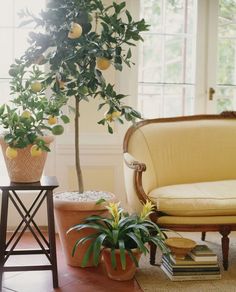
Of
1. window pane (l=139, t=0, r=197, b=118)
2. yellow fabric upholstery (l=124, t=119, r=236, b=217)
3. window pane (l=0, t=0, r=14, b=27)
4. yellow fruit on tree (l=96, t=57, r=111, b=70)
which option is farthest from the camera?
window pane (l=139, t=0, r=197, b=118)

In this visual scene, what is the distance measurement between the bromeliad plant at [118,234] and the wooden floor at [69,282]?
115mm

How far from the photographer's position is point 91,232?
112 inches

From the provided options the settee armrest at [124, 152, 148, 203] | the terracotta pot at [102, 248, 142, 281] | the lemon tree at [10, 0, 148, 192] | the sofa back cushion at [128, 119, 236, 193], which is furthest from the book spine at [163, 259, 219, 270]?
the lemon tree at [10, 0, 148, 192]

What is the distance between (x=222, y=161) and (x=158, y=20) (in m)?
1.30

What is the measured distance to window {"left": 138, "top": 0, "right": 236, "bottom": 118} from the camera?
3.91m

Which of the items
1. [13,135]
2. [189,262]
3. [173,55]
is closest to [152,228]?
[189,262]

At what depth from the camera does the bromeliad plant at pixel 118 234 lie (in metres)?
2.66

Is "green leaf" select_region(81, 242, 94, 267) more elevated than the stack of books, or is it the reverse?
"green leaf" select_region(81, 242, 94, 267)

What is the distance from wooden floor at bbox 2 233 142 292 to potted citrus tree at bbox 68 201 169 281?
0.08 meters

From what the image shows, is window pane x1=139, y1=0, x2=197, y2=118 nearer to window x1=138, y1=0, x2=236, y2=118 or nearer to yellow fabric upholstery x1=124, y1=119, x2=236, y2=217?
window x1=138, y1=0, x2=236, y2=118

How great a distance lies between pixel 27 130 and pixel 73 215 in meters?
0.63

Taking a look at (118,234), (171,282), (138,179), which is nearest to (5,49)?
(138,179)

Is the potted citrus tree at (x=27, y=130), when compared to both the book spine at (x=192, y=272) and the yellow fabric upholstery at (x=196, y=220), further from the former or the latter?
the book spine at (x=192, y=272)

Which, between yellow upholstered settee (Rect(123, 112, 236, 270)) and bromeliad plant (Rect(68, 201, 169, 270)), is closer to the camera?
bromeliad plant (Rect(68, 201, 169, 270))
